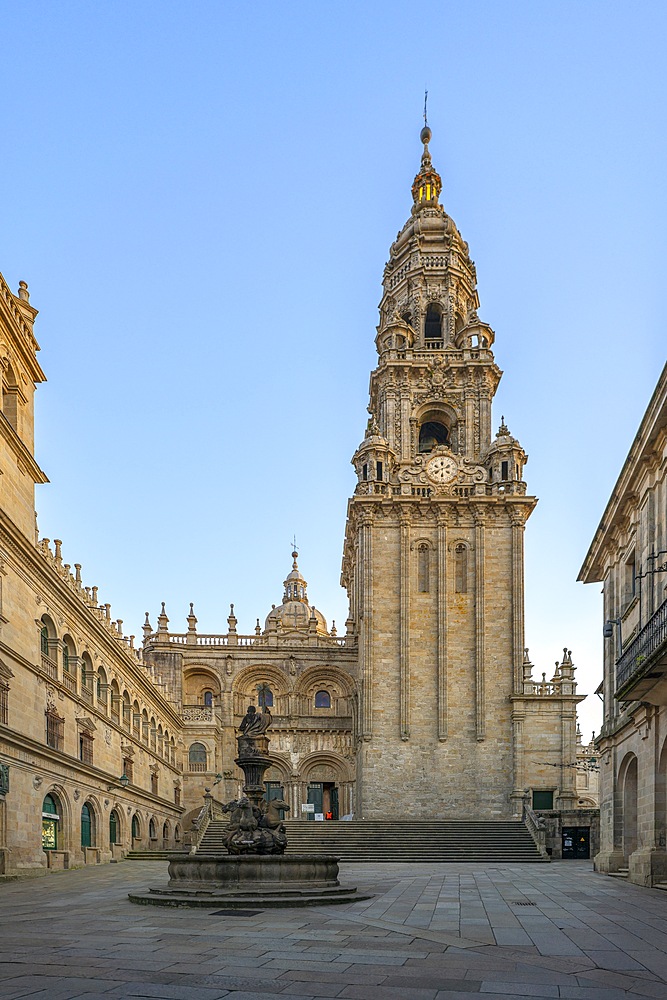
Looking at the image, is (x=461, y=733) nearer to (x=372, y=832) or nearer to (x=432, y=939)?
(x=372, y=832)

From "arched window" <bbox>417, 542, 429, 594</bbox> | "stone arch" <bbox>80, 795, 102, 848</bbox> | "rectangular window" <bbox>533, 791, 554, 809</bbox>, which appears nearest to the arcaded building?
"stone arch" <bbox>80, 795, 102, 848</bbox>

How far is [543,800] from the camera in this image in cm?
4953

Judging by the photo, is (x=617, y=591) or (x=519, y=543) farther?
(x=519, y=543)

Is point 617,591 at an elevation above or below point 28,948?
above

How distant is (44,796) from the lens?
2944 centimetres

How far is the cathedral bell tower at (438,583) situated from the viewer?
5006cm

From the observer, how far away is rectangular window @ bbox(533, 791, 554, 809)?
49.4 metres

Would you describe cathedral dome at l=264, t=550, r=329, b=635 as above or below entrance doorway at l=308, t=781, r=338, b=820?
above

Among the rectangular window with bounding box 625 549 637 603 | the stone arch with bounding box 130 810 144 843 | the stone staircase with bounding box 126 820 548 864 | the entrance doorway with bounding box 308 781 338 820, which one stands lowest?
the entrance doorway with bounding box 308 781 338 820

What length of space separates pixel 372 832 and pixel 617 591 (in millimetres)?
19767

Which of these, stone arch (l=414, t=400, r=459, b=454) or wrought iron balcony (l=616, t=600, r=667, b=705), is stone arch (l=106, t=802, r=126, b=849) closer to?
wrought iron balcony (l=616, t=600, r=667, b=705)

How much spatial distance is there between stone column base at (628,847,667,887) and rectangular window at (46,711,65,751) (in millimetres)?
18146

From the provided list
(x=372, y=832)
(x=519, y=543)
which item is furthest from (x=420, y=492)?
(x=372, y=832)

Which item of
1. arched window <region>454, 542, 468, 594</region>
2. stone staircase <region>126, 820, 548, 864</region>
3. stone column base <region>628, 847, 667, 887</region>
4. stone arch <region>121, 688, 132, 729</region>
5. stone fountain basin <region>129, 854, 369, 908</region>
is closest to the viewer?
stone fountain basin <region>129, 854, 369, 908</region>
